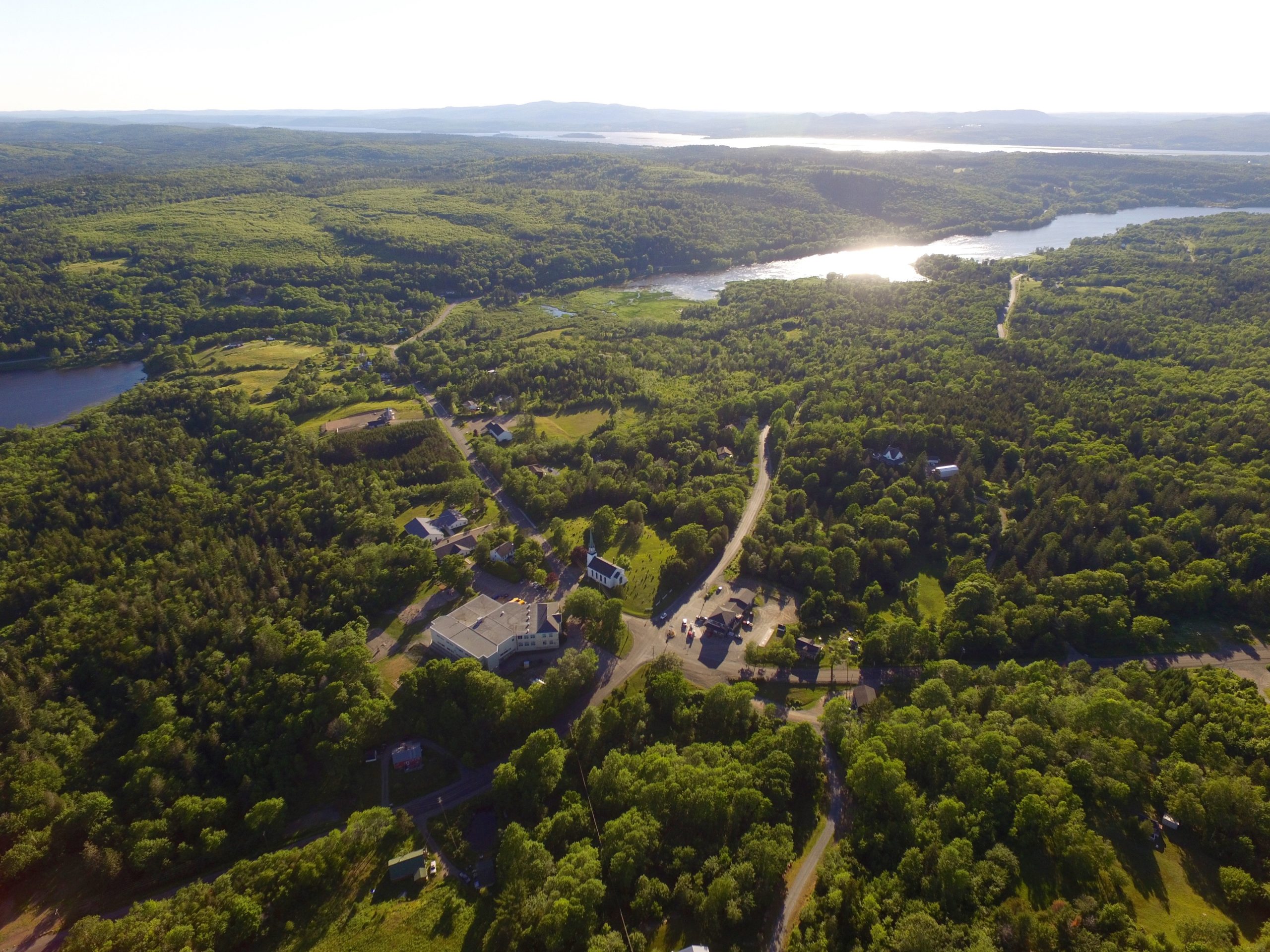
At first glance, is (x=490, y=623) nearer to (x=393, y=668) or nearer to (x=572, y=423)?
(x=393, y=668)

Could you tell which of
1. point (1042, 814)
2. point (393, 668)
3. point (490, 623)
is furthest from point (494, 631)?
point (1042, 814)

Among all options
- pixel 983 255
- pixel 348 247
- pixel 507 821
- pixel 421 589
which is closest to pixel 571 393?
pixel 421 589

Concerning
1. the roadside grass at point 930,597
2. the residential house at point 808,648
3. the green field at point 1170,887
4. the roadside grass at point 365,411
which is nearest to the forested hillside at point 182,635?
the roadside grass at point 365,411

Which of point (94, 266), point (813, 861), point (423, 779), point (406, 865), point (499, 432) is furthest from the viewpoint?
point (94, 266)

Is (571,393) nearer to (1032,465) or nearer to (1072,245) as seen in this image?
(1032,465)

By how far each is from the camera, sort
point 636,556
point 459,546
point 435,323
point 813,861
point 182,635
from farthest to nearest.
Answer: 1. point 435,323
2. point 459,546
3. point 636,556
4. point 182,635
5. point 813,861

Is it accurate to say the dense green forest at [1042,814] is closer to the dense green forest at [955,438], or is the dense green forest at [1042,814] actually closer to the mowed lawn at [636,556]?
the dense green forest at [955,438]

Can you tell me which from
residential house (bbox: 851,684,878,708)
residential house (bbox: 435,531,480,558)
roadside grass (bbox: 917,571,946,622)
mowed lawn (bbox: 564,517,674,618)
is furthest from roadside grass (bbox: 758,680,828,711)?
residential house (bbox: 435,531,480,558)
